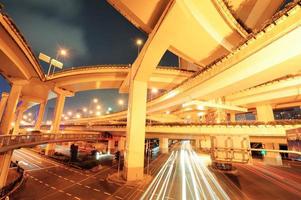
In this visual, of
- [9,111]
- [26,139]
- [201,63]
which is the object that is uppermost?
[201,63]

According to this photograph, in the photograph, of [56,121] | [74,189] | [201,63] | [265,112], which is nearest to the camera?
[74,189]

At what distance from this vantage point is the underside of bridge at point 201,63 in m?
7.61

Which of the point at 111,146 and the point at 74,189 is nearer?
the point at 74,189

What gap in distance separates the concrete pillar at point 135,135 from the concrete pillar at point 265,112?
21.9 metres

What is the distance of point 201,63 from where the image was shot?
1831cm

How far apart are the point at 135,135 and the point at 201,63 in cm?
1259

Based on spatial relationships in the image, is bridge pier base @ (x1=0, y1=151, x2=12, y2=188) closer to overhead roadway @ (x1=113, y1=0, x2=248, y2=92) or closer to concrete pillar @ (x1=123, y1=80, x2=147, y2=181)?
concrete pillar @ (x1=123, y1=80, x2=147, y2=181)

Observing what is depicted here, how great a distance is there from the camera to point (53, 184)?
14914 mm

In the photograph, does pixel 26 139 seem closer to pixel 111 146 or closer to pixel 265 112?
pixel 111 146

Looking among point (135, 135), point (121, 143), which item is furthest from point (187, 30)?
point (121, 143)

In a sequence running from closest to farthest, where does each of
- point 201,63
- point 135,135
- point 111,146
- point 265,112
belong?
1. point 135,135
2. point 201,63
3. point 265,112
4. point 111,146

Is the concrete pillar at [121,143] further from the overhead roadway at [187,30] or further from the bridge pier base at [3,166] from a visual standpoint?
the overhead roadway at [187,30]

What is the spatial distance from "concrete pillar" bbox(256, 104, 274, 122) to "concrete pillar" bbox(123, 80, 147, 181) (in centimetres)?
2188

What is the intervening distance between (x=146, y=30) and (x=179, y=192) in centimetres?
1636
